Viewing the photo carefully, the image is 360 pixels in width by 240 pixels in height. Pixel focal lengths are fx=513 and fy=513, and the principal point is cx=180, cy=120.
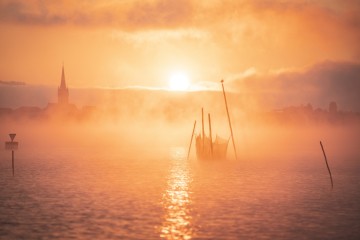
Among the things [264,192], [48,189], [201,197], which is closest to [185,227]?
[201,197]

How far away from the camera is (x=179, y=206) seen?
52.4 meters

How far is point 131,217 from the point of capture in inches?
1746

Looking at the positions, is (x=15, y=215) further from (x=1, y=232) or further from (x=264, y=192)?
(x=264, y=192)

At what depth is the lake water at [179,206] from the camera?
38.6 metres

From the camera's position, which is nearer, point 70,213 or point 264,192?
point 70,213

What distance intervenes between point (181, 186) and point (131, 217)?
92.7 feet

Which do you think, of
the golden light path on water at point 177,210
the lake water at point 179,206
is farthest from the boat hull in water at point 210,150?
the golden light path on water at point 177,210

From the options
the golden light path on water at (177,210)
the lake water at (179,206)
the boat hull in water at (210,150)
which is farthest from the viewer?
the boat hull in water at (210,150)

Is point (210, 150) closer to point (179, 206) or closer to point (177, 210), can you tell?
point (179, 206)

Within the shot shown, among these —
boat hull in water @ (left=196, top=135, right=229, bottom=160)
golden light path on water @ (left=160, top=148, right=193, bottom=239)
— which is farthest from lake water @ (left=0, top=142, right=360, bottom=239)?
boat hull in water @ (left=196, top=135, right=229, bottom=160)

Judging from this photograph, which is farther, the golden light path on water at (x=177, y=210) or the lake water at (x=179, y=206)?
the lake water at (x=179, y=206)

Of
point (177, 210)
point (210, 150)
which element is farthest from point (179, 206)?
point (210, 150)

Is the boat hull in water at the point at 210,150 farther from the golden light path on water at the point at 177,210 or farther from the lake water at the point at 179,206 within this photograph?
the golden light path on water at the point at 177,210

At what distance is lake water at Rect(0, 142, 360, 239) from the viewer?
38.6 metres
